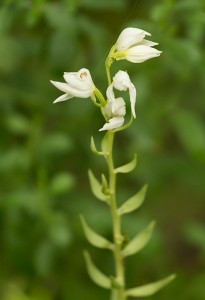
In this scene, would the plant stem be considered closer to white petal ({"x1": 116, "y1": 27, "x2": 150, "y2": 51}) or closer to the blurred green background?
white petal ({"x1": 116, "y1": 27, "x2": 150, "y2": 51})

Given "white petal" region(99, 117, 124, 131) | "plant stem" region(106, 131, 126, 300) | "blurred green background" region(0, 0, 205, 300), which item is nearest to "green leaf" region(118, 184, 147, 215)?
"plant stem" region(106, 131, 126, 300)

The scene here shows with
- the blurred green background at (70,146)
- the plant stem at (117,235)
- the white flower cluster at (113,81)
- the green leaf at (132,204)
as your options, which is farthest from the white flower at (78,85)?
the blurred green background at (70,146)

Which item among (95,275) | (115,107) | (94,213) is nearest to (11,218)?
(94,213)

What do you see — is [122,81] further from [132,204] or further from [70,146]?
[70,146]

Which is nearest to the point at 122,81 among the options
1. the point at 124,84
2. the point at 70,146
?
the point at 124,84

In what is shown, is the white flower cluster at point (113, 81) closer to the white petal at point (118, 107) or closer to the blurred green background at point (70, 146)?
the white petal at point (118, 107)
